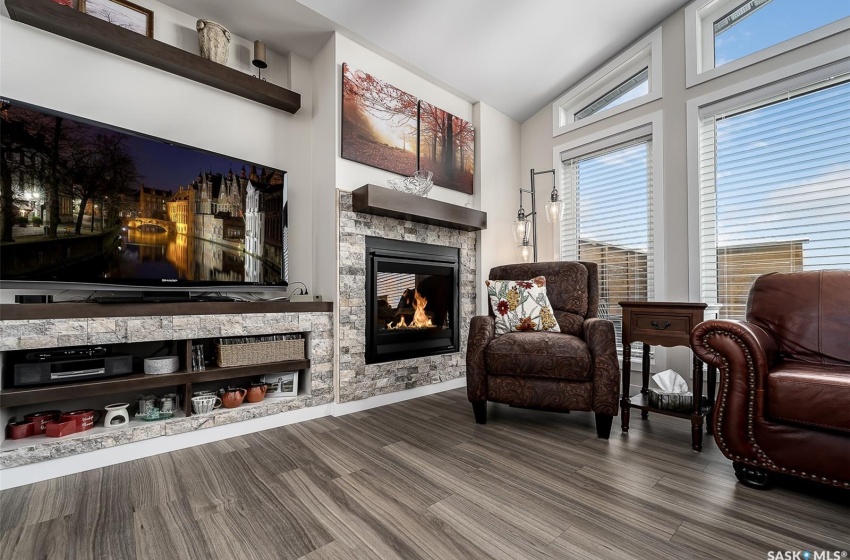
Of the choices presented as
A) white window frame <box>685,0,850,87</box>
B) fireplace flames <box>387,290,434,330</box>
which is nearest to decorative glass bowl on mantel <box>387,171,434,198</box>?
fireplace flames <box>387,290,434,330</box>

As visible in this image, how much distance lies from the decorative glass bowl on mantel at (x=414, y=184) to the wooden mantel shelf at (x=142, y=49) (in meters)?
0.89

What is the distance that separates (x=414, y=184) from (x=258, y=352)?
1604mm

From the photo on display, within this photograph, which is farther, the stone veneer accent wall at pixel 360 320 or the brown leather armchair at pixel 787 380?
the stone veneer accent wall at pixel 360 320

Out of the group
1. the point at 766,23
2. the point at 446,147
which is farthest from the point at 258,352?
the point at 766,23

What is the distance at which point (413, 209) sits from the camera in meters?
2.73

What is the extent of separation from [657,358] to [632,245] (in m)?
0.92

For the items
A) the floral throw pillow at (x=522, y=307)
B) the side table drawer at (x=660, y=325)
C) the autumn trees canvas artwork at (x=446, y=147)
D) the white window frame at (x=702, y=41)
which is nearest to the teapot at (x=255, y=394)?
the floral throw pillow at (x=522, y=307)

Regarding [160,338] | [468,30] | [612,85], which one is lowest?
[160,338]

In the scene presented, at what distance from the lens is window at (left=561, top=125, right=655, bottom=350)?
9.99ft

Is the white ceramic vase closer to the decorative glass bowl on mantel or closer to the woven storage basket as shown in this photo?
the decorative glass bowl on mantel

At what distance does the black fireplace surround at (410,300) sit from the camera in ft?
8.98

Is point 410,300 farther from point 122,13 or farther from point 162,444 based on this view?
point 122,13

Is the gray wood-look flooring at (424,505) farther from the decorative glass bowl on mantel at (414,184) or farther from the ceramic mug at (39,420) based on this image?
the decorative glass bowl on mantel at (414,184)

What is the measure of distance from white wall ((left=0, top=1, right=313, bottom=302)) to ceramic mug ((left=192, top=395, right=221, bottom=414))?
994 millimetres
